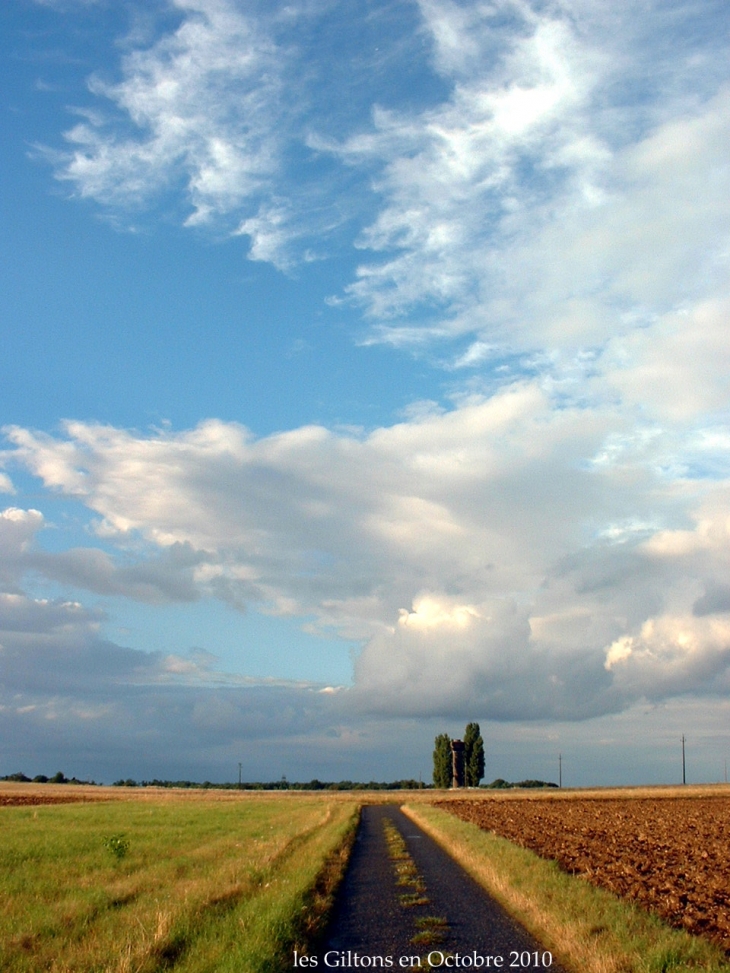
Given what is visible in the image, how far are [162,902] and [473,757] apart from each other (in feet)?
472

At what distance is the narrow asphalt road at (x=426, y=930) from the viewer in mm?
10812

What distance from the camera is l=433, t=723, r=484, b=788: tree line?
148625 millimetres

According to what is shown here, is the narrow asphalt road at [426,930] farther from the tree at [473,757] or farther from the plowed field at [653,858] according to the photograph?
the tree at [473,757]

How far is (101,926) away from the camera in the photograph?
13.1 metres

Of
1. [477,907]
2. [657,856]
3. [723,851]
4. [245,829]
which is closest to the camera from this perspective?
[477,907]

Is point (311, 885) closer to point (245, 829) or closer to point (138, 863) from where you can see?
point (138, 863)

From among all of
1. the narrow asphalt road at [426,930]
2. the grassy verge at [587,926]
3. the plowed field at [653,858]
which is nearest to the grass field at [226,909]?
the grassy verge at [587,926]

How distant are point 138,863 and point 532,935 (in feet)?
48.0

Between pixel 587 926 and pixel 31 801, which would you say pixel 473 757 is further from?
pixel 587 926

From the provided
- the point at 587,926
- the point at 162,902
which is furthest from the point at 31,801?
the point at 587,926

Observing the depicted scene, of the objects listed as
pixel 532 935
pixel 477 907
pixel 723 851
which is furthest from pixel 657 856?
pixel 532 935

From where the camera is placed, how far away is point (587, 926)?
12.2 metres

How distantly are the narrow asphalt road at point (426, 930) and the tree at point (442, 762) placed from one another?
138 meters

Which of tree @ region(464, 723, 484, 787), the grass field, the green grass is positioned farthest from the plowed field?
tree @ region(464, 723, 484, 787)
